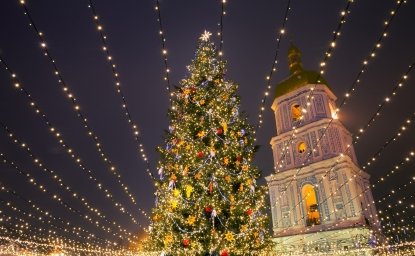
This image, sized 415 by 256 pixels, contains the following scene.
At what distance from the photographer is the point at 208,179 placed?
1033 centimetres

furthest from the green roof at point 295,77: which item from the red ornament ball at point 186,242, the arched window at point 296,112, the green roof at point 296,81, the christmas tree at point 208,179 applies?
the red ornament ball at point 186,242

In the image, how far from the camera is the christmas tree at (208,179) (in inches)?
386

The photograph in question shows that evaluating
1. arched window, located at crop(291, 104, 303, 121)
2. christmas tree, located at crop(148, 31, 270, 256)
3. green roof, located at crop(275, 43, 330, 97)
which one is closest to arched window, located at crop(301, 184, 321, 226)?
arched window, located at crop(291, 104, 303, 121)

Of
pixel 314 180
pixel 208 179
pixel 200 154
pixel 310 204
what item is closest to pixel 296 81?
pixel 314 180

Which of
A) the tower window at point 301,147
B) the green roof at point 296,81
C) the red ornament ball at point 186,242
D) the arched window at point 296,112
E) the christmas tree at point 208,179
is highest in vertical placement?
the green roof at point 296,81

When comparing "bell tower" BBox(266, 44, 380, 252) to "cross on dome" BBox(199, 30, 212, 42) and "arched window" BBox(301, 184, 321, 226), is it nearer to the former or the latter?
"arched window" BBox(301, 184, 321, 226)

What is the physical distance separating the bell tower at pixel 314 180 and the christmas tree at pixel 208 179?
679cm

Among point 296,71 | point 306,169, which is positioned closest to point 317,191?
point 306,169

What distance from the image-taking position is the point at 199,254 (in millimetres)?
9672

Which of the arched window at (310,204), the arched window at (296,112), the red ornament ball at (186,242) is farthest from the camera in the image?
the arched window at (296,112)

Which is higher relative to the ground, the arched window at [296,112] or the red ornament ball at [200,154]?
the arched window at [296,112]

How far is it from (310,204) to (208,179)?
11.9 meters

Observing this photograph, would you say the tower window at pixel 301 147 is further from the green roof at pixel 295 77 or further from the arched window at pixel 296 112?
the green roof at pixel 295 77

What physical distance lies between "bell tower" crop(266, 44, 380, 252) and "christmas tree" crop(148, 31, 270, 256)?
22.3ft
